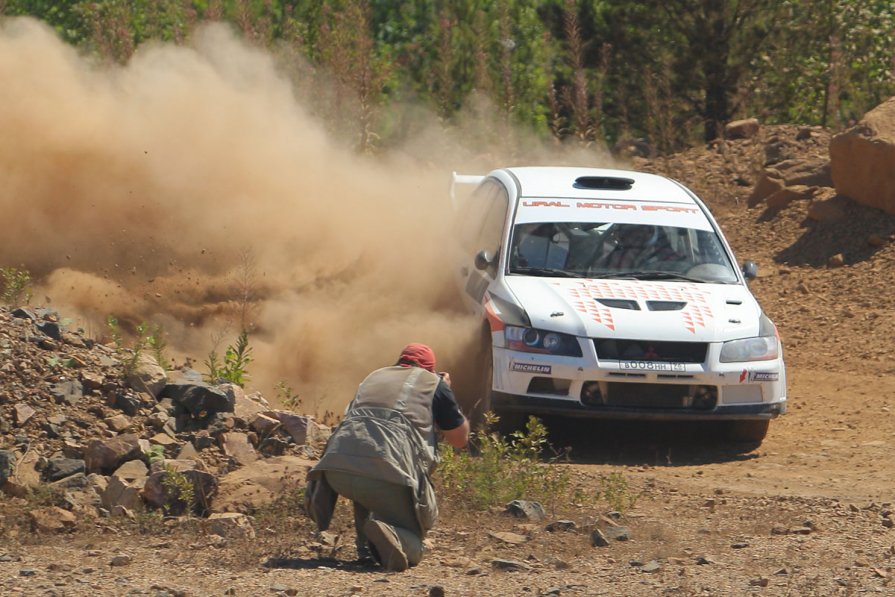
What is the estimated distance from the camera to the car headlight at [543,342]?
970cm

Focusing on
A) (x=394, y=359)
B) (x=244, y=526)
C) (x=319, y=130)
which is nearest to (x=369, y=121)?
(x=319, y=130)

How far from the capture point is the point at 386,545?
262 inches

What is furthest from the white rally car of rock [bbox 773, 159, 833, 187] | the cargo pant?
rock [bbox 773, 159, 833, 187]

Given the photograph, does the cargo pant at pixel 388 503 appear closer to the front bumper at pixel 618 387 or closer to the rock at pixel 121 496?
the rock at pixel 121 496

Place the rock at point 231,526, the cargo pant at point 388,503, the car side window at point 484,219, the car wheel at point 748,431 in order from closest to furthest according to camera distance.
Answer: the cargo pant at point 388,503 < the rock at point 231,526 < the car wheel at point 748,431 < the car side window at point 484,219

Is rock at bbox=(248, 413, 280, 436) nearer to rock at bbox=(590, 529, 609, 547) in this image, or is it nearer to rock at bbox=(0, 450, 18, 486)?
rock at bbox=(0, 450, 18, 486)

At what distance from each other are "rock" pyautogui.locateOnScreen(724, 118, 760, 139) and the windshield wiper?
9430 millimetres

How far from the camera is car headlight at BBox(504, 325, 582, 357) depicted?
970cm

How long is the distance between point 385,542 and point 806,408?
599 cm

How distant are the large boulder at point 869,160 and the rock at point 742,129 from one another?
3083 mm

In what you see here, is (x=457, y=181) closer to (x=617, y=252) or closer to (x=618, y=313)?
(x=617, y=252)

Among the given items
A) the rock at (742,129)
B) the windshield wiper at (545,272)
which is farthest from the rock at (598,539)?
the rock at (742,129)

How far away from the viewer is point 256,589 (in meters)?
6.36

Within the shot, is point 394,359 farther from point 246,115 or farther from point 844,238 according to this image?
point 844,238
